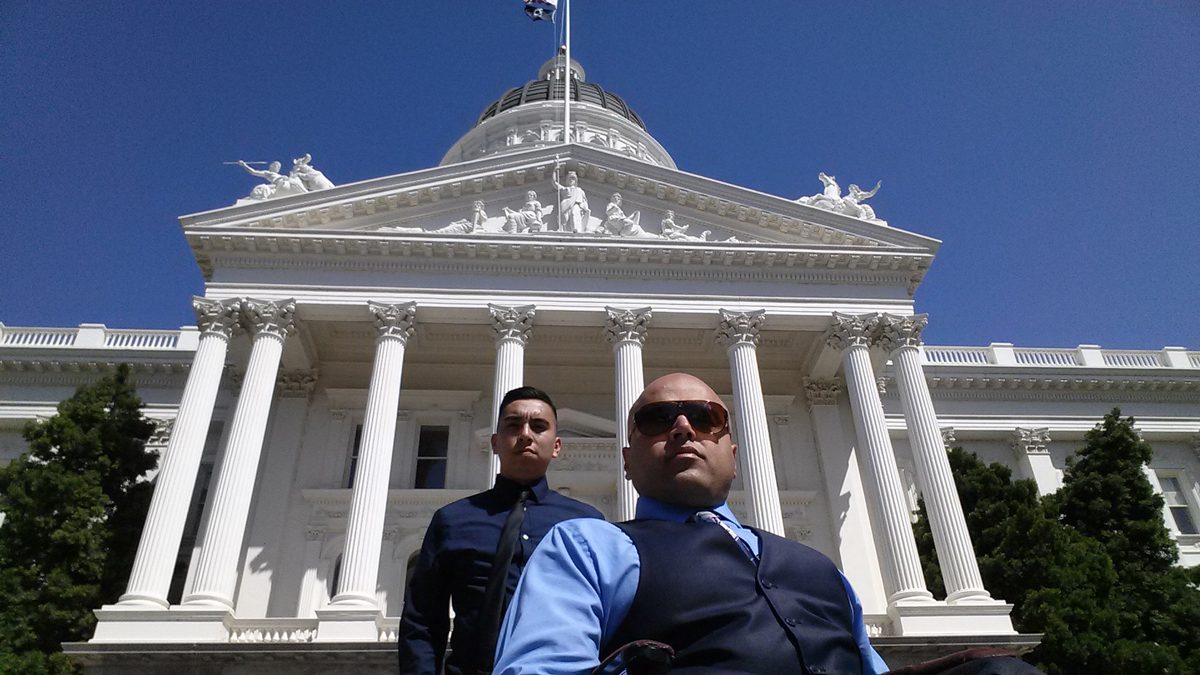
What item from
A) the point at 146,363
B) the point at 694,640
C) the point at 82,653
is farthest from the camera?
the point at 146,363

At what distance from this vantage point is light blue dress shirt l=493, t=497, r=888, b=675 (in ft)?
6.36

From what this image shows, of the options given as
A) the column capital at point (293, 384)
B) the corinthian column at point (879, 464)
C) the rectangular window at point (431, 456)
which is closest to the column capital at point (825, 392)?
the corinthian column at point (879, 464)

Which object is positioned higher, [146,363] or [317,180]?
[317,180]

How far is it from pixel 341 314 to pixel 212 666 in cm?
842

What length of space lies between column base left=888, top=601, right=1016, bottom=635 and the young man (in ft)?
47.1

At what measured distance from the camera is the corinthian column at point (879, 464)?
688 inches

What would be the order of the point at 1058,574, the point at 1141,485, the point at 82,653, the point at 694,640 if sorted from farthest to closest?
the point at 1141,485, the point at 1058,574, the point at 82,653, the point at 694,640

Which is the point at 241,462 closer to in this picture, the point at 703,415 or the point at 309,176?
the point at 309,176

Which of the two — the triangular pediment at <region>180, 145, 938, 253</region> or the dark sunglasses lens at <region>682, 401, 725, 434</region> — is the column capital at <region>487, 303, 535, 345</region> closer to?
the triangular pediment at <region>180, 145, 938, 253</region>

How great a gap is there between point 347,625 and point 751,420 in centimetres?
965

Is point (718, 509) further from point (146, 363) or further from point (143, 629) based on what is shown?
point (146, 363)

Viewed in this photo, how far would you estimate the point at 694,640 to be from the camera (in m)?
2.19

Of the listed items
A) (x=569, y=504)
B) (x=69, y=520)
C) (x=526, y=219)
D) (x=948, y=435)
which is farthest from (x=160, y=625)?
(x=948, y=435)

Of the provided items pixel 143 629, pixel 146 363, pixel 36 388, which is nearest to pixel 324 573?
pixel 143 629
